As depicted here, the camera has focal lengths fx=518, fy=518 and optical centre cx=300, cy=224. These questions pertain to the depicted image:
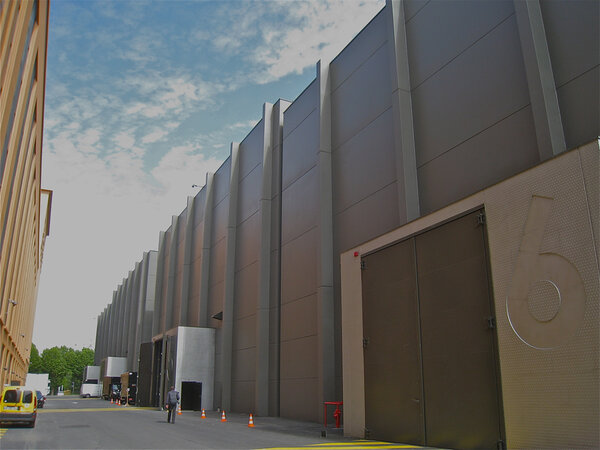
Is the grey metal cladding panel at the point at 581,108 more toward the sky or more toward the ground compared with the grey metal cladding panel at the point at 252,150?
more toward the ground

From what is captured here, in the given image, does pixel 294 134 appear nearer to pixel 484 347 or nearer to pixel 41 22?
pixel 41 22

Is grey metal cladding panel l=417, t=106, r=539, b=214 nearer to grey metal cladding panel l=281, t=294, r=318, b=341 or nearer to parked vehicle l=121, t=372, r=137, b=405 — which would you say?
grey metal cladding panel l=281, t=294, r=318, b=341

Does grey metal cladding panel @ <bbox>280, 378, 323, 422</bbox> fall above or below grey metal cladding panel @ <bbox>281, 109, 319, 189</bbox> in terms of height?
below

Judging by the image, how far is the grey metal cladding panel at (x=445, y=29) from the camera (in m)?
17.2

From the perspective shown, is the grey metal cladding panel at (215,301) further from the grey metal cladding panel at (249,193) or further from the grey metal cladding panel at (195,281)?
the grey metal cladding panel at (249,193)

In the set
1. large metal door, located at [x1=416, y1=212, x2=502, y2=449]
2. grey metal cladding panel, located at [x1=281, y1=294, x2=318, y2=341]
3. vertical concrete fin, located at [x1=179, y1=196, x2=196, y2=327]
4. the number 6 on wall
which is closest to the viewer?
the number 6 on wall

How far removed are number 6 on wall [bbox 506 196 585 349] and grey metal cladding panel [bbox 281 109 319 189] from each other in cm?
1660

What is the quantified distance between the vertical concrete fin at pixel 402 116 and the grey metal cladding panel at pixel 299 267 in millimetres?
7367

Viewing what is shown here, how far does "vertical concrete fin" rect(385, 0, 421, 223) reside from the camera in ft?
62.3

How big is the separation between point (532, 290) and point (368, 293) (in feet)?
20.8

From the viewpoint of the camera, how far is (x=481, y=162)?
1673cm

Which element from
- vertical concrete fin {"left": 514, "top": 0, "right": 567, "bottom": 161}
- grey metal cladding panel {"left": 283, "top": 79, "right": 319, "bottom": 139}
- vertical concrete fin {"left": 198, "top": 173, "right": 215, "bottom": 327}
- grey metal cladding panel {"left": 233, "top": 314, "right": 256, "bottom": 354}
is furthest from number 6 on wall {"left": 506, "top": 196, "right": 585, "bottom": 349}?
vertical concrete fin {"left": 198, "top": 173, "right": 215, "bottom": 327}

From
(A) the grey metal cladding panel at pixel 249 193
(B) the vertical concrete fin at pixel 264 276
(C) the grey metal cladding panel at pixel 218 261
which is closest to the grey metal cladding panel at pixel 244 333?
(B) the vertical concrete fin at pixel 264 276

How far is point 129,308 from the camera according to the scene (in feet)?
258
